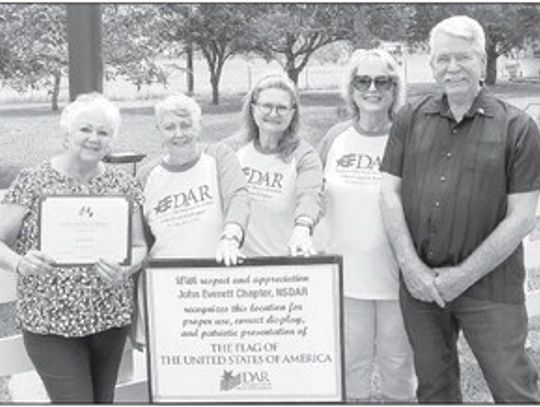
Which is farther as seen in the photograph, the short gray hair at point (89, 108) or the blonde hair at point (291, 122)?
the blonde hair at point (291, 122)

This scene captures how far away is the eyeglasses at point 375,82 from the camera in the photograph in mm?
3775

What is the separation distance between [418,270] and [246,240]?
0.77 m

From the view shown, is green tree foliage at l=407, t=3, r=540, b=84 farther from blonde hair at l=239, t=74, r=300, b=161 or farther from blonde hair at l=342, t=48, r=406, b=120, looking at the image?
blonde hair at l=239, t=74, r=300, b=161

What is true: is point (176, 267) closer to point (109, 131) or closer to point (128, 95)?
point (109, 131)

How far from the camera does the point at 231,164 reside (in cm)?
359

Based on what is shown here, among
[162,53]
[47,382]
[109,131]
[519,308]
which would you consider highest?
[162,53]

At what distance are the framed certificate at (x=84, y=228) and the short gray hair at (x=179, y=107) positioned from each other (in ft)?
1.44

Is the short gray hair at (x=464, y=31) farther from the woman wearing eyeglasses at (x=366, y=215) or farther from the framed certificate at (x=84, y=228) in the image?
the framed certificate at (x=84, y=228)

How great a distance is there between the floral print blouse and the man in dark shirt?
44.4 inches

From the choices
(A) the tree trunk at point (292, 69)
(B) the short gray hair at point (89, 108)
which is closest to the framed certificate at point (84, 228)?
(B) the short gray hair at point (89, 108)

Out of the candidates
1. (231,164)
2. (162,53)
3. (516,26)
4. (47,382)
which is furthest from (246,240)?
(516,26)

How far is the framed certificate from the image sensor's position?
3.26 meters

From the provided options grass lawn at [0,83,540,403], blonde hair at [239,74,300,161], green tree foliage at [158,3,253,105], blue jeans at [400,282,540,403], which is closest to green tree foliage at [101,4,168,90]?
green tree foliage at [158,3,253,105]

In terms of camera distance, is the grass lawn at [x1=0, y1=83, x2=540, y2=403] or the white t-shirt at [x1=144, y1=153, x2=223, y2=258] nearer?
the white t-shirt at [x1=144, y1=153, x2=223, y2=258]
